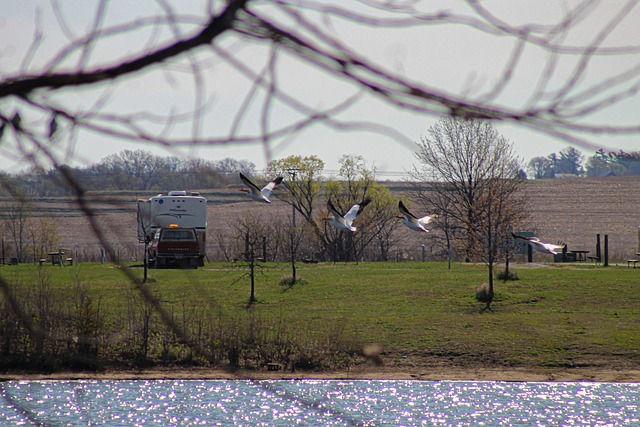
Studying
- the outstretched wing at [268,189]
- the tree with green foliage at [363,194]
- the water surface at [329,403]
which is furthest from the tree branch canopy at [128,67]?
the tree with green foliage at [363,194]

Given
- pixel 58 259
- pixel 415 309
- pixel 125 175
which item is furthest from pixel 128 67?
pixel 58 259

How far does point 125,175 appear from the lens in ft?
11.5

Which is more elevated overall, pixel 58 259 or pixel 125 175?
pixel 125 175

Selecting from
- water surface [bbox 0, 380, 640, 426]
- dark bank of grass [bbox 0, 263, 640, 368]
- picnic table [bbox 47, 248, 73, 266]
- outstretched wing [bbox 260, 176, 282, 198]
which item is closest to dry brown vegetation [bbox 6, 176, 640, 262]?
picnic table [bbox 47, 248, 73, 266]

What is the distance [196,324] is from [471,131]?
28696mm

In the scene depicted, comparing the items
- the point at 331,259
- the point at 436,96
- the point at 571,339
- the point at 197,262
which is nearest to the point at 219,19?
the point at 436,96

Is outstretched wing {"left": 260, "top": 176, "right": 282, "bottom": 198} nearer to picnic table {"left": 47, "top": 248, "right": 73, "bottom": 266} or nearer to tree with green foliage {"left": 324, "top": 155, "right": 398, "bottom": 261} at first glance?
picnic table {"left": 47, "top": 248, "right": 73, "bottom": 266}

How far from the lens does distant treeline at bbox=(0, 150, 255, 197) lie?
2.63m

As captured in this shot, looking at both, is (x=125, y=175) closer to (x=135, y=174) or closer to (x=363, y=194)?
(x=135, y=174)

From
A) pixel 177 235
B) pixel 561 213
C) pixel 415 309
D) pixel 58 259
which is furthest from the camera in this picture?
pixel 561 213

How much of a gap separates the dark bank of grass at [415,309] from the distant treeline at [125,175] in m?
17.7

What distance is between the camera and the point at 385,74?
2.42 meters

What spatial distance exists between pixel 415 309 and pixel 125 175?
27.5 m

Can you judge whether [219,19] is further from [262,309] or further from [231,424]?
[262,309]
